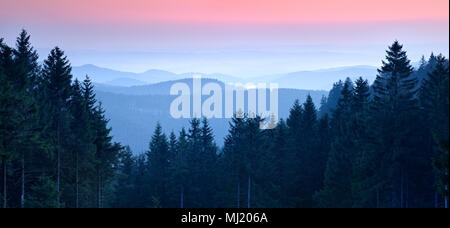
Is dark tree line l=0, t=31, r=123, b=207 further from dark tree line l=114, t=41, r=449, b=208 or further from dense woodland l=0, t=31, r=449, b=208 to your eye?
dark tree line l=114, t=41, r=449, b=208

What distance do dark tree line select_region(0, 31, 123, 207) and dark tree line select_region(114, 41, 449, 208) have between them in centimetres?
646

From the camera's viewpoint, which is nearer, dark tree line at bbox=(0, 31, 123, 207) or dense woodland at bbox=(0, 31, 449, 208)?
dark tree line at bbox=(0, 31, 123, 207)

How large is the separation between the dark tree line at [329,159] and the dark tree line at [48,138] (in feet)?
21.2

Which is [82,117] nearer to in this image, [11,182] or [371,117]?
[11,182]

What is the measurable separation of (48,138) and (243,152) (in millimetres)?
18519

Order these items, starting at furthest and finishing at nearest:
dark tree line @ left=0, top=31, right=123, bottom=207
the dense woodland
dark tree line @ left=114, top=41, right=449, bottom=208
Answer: dark tree line @ left=114, top=41, right=449, bottom=208 → the dense woodland → dark tree line @ left=0, top=31, right=123, bottom=207

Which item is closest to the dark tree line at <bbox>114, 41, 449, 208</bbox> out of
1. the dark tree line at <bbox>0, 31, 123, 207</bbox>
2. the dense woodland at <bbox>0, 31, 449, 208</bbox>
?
the dense woodland at <bbox>0, 31, 449, 208</bbox>

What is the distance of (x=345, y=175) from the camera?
133 ft

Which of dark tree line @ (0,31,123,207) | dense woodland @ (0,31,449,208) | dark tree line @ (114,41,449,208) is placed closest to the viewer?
dark tree line @ (0,31,123,207)

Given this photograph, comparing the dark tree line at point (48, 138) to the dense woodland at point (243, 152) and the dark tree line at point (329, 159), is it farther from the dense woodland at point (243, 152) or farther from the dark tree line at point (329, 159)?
the dark tree line at point (329, 159)

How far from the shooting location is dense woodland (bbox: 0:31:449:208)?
3078cm

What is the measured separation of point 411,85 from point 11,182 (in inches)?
1178

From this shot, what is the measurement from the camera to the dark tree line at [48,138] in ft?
90.0

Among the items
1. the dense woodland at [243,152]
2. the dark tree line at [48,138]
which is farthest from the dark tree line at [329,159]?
the dark tree line at [48,138]
